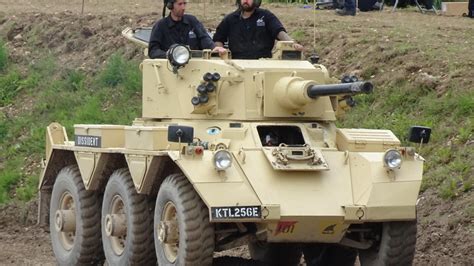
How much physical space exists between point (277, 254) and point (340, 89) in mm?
2945

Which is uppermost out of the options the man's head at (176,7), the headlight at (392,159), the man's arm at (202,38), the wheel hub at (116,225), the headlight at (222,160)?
the man's head at (176,7)

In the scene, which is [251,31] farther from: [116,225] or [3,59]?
[3,59]

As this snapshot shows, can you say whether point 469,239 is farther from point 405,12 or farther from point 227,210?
point 405,12

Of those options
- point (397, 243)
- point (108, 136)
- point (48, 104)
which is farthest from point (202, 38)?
point (48, 104)

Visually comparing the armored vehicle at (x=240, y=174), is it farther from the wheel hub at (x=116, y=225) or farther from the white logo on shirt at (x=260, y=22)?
the white logo on shirt at (x=260, y=22)

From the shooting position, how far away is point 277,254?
1686cm

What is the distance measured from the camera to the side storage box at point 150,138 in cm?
1496

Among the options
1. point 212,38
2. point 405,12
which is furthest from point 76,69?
point 212,38

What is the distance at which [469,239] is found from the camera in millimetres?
16172

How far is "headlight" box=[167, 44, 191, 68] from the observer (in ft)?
51.5

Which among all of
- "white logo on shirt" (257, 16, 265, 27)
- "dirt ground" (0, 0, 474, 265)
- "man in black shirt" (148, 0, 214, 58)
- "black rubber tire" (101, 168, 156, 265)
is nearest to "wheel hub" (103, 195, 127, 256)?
"black rubber tire" (101, 168, 156, 265)

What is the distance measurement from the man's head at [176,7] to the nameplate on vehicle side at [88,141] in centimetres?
173

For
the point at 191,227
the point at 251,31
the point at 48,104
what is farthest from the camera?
the point at 48,104

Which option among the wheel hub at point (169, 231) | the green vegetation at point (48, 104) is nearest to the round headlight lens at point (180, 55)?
the wheel hub at point (169, 231)
